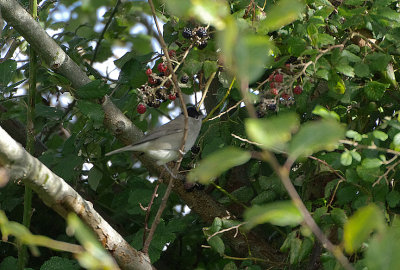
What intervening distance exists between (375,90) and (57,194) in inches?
52.9

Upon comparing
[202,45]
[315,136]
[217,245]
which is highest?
[315,136]

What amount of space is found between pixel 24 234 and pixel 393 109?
1967 mm

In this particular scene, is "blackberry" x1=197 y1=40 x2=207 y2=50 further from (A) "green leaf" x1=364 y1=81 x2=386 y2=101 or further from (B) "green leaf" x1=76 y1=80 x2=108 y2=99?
(A) "green leaf" x1=364 y1=81 x2=386 y2=101

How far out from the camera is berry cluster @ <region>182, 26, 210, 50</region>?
239 cm

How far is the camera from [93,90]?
8.70 ft

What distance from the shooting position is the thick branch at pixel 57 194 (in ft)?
5.31

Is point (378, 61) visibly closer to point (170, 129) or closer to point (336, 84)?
point (336, 84)

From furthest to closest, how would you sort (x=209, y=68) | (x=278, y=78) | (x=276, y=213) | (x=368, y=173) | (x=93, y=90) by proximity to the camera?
1. (x=93, y=90)
2. (x=209, y=68)
3. (x=278, y=78)
4. (x=368, y=173)
5. (x=276, y=213)

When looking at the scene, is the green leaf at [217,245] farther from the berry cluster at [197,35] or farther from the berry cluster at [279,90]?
the berry cluster at [197,35]

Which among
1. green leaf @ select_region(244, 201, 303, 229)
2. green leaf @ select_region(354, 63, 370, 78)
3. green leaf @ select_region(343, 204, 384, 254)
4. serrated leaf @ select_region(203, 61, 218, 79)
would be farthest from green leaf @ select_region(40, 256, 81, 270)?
green leaf @ select_region(343, 204, 384, 254)

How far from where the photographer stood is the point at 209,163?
990 millimetres

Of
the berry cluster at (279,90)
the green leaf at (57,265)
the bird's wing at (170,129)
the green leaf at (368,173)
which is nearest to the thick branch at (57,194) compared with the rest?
the green leaf at (57,265)

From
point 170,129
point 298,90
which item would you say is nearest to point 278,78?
point 298,90

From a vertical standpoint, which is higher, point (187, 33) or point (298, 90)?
point (187, 33)
